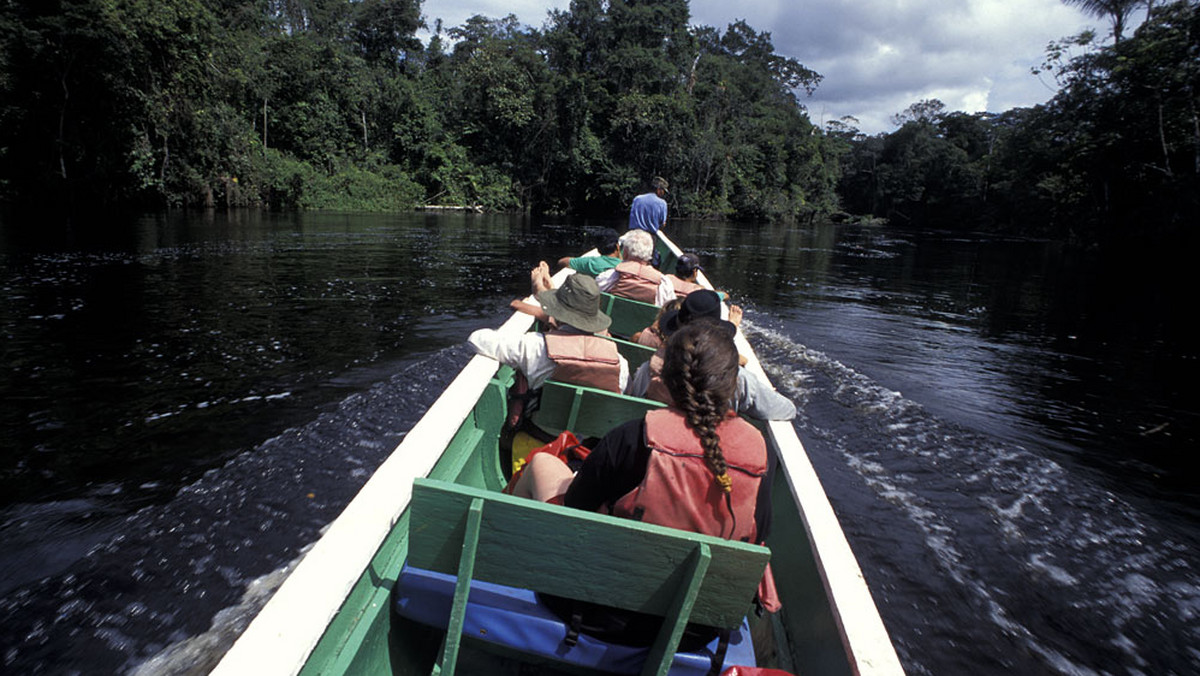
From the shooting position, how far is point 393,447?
4184 millimetres

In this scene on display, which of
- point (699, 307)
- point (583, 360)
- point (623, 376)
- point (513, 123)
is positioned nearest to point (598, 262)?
point (623, 376)

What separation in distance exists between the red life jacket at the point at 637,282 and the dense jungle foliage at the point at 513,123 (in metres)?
20.2

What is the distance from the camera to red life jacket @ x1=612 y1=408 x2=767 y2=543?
5.03 feet

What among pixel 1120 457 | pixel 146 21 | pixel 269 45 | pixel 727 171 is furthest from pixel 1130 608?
pixel 727 171

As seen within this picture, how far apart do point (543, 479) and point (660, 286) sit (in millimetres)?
3550

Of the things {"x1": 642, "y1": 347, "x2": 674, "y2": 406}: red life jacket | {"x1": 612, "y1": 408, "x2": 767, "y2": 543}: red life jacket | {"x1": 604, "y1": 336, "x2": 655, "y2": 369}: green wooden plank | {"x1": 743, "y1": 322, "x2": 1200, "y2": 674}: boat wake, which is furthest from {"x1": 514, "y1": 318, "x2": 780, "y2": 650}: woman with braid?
{"x1": 604, "y1": 336, "x2": 655, "y2": 369}: green wooden plank

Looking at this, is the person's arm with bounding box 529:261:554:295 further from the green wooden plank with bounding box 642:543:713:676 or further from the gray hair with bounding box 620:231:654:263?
the green wooden plank with bounding box 642:543:713:676

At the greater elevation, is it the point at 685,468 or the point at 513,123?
the point at 513,123

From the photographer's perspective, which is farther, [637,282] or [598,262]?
[598,262]

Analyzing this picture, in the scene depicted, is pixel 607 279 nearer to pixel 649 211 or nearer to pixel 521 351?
pixel 649 211

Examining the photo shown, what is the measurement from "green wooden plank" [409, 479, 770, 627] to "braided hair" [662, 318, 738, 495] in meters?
0.23

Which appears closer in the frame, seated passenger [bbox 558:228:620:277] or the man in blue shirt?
seated passenger [bbox 558:228:620:277]

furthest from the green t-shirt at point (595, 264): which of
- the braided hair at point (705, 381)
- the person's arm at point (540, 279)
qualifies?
the braided hair at point (705, 381)

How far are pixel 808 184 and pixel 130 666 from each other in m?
54.6
